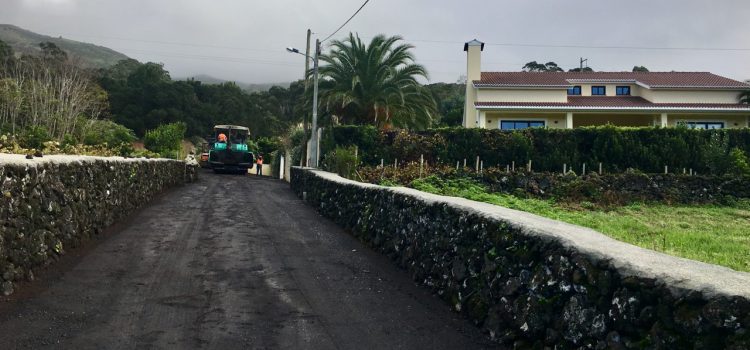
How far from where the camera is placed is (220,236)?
11195mm

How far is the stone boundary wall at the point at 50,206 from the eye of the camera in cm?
659

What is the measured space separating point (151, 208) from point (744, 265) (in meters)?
13.2

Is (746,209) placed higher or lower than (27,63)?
lower

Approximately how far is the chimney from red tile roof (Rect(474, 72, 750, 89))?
714 mm

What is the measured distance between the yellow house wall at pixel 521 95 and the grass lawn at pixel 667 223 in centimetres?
1459

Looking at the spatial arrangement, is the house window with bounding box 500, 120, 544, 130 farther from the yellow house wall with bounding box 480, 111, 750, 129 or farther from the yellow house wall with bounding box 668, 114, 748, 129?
the yellow house wall with bounding box 668, 114, 748, 129

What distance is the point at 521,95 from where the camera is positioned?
35.8 metres

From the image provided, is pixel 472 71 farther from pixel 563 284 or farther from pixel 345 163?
pixel 563 284

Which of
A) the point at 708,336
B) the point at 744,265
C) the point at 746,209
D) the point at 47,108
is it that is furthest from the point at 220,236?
the point at 47,108

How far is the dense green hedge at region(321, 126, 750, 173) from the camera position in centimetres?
2434

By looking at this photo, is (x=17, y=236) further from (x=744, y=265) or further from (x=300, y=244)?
(x=744, y=265)

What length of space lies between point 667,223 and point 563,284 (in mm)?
11783

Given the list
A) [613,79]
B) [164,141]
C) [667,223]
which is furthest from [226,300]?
[613,79]

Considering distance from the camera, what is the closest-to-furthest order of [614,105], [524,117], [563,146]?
[563,146]
[614,105]
[524,117]
